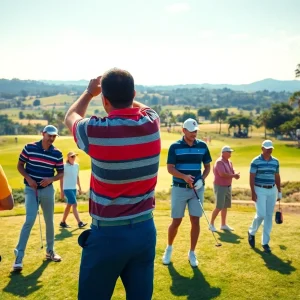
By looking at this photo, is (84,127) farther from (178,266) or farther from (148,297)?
(178,266)

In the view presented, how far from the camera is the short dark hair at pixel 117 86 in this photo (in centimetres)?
269

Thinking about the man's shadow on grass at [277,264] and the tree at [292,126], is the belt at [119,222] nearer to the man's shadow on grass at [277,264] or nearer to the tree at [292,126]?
the man's shadow on grass at [277,264]

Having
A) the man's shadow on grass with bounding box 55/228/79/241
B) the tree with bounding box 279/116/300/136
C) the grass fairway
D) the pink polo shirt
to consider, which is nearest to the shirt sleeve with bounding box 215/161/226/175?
the pink polo shirt

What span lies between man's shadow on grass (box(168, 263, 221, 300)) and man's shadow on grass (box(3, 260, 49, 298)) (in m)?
2.02

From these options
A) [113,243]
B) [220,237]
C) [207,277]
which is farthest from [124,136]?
[220,237]

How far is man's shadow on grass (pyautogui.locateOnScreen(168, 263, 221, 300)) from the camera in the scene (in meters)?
5.34

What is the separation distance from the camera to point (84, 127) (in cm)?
270

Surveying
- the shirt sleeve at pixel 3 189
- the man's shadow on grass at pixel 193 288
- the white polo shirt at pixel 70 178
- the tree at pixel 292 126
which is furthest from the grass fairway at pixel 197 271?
the tree at pixel 292 126

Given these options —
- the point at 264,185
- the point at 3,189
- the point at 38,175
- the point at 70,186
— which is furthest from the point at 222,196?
the point at 3,189

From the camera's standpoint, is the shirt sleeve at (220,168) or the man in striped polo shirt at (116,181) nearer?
the man in striped polo shirt at (116,181)

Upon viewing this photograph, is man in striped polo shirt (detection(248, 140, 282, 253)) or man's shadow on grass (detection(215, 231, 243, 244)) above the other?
man in striped polo shirt (detection(248, 140, 282, 253))

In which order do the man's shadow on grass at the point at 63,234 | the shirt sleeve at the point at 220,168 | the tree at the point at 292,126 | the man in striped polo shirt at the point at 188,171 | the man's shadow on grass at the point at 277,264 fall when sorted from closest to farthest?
the man's shadow on grass at the point at 277,264, the man in striped polo shirt at the point at 188,171, the man's shadow on grass at the point at 63,234, the shirt sleeve at the point at 220,168, the tree at the point at 292,126

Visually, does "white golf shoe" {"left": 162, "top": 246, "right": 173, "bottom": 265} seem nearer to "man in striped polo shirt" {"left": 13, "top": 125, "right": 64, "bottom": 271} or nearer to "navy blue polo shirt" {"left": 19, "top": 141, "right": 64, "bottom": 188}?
"man in striped polo shirt" {"left": 13, "top": 125, "right": 64, "bottom": 271}

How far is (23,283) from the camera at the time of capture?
5746 mm
